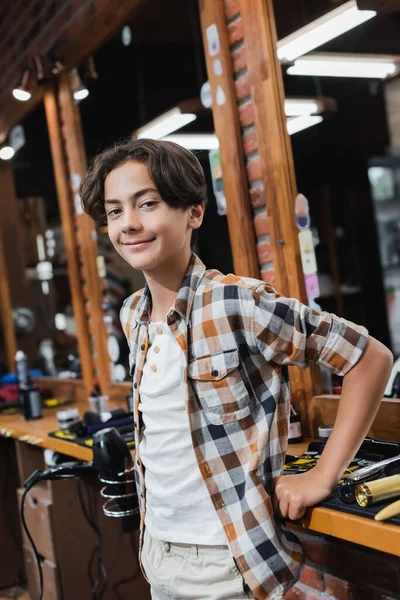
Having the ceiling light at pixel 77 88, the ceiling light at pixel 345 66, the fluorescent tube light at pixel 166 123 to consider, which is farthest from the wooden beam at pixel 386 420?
the ceiling light at pixel 77 88

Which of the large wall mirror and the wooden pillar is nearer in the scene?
the wooden pillar

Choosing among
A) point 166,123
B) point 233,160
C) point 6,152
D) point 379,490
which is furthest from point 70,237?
point 379,490

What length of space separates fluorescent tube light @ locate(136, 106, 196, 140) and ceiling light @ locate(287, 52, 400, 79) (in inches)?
22.2

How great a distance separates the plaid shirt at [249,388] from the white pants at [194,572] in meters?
0.05

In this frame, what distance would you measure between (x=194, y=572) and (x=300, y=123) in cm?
163

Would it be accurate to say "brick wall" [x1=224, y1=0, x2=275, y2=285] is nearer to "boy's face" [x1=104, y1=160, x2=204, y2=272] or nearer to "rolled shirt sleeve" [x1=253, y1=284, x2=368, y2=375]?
"boy's face" [x1=104, y1=160, x2=204, y2=272]

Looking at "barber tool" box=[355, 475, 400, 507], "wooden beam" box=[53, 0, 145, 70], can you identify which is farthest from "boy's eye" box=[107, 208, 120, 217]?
"wooden beam" box=[53, 0, 145, 70]

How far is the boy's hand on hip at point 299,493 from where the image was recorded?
54.3 inches

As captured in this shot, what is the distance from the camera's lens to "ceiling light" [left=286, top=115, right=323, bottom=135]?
2275mm

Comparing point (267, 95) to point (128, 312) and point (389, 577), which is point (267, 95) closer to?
point (128, 312)

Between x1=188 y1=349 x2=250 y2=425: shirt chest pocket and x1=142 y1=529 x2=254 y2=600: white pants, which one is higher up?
x1=188 y1=349 x2=250 y2=425: shirt chest pocket

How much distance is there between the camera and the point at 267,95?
2229 millimetres

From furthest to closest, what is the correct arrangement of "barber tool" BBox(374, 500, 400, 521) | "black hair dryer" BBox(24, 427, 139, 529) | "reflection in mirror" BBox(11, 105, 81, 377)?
"reflection in mirror" BBox(11, 105, 81, 377) → "black hair dryer" BBox(24, 427, 139, 529) → "barber tool" BBox(374, 500, 400, 521)

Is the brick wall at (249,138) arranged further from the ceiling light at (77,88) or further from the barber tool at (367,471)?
the ceiling light at (77,88)
